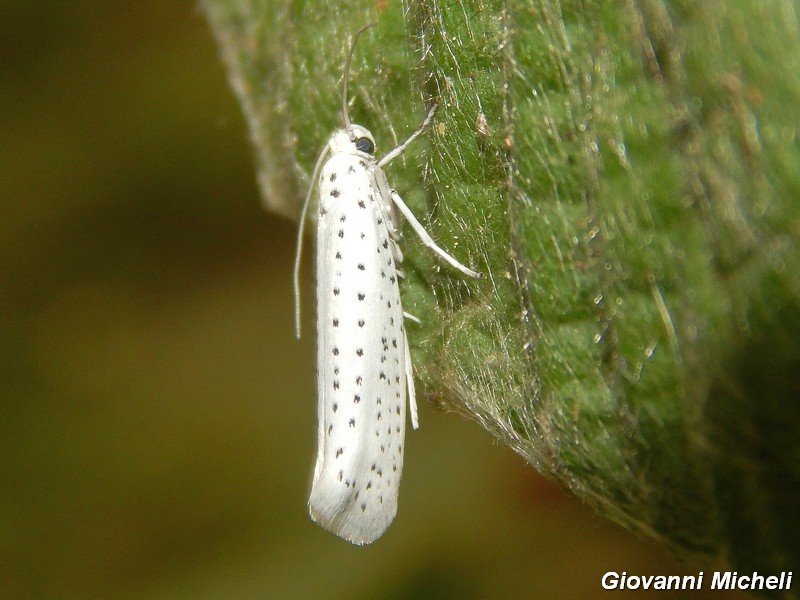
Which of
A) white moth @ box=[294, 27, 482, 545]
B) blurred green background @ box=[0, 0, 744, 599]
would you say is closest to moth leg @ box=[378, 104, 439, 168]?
white moth @ box=[294, 27, 482, 545]

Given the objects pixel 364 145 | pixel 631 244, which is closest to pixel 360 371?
pixel 364 145

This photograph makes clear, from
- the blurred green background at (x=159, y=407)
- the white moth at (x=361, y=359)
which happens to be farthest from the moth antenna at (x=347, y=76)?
the blurred green background at (x=159, y=407)

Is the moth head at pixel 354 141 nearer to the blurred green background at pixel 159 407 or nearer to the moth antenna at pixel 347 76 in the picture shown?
the moth antenna at pixel 347 76

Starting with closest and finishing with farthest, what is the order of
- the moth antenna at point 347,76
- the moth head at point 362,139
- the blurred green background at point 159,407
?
1. the moth antenna at point 347,76
2. the moth head at point 362,139
3. the blurred green background at point 159,407

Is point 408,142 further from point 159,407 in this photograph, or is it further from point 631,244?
point 159,407

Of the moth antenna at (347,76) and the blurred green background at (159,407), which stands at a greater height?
the moth antenna at (347,76)

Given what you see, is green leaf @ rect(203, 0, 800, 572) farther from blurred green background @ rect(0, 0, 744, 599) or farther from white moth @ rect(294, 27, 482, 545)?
blurred green background @ rect(0, 0, 744, 599)
